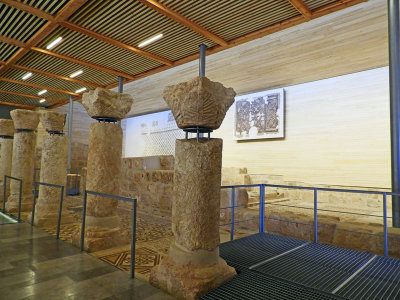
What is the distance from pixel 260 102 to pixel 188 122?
7.33 metres

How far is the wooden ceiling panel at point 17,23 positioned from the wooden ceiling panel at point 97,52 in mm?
382

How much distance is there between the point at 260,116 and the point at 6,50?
25.8ft

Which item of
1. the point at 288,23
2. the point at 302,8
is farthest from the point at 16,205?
the point at 302,8

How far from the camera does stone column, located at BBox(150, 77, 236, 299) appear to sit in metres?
2.74

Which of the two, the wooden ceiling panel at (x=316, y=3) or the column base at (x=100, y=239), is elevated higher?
the wooden ceiling panel at (x=316, y=3)

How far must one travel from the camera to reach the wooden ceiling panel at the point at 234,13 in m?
5.34

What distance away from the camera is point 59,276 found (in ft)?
10.1

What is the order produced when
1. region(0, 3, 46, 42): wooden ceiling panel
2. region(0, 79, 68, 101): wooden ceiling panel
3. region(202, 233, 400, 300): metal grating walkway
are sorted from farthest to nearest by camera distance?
region(0, 79, 68, 101): wooden ceiling panel
region(0, 3, 46, 42): wooden ceiling panel
region(202, 233, 400, 300): metal grating walkway

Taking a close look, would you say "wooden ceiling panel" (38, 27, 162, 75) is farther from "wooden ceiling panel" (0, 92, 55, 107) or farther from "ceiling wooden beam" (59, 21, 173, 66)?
"wooden ceiling panel" (0, 92, 55, 107)

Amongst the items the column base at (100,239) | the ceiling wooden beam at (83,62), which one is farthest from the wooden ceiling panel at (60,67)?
the column base at (100,239)

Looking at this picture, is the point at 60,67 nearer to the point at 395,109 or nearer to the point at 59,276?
the point at 59,276

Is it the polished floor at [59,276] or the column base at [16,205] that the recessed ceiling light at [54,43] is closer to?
the column base at [16,205]

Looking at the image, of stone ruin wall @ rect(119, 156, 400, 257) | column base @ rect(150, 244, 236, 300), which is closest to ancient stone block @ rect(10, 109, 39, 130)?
stone ruin wall @ rect(119, 156, 400, 257)

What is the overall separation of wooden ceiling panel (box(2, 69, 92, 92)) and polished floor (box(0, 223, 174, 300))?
7.45 metres
